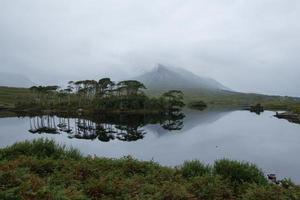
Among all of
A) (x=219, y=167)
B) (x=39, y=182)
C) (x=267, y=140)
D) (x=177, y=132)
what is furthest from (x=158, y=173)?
(x=177, y=132)

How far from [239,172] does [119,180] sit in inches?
222

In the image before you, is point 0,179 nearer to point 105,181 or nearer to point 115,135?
point 105,181

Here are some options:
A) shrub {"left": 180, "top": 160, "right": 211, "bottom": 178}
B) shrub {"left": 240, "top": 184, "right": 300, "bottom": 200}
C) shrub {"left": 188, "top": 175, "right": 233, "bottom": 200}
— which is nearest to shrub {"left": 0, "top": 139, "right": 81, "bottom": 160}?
shrub {"left": 180, "top": 160, "right": 211, "bottom": 178}

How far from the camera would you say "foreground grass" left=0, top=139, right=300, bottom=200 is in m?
10.2

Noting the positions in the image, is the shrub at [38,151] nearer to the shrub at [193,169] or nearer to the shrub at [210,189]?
the shrub at [193,169]

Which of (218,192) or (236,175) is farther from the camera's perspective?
(236,175)

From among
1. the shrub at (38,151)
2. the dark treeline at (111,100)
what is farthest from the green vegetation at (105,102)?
the shrub at (38,151)

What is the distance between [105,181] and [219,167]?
19.8 feet

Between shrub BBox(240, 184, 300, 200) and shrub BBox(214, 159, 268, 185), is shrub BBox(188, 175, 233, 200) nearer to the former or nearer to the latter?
shrub BBox(240, 184, 300, 200)

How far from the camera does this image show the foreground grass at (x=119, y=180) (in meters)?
10.2

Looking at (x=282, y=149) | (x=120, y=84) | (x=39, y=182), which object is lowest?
(x=282, y=149)

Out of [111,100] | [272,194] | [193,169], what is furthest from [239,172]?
[111,100]

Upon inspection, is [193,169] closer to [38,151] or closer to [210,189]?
[210,189]

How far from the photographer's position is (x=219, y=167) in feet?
50.5
